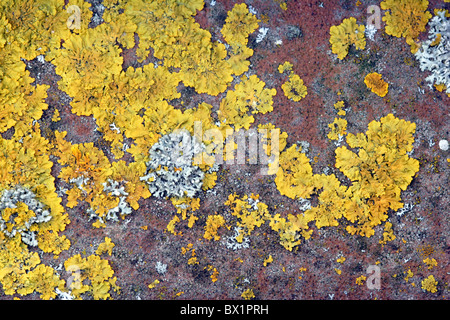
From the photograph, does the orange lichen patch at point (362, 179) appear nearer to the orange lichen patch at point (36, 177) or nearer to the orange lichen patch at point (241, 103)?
the orange lichen patch at point (241, 103)

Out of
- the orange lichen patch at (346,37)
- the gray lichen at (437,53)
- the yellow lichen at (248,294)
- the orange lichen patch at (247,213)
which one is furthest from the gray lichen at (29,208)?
the gray lichen at (437,53)

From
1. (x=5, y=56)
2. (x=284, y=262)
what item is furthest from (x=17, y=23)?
(x=284, y=262)

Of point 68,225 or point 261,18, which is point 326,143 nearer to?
point 261,18

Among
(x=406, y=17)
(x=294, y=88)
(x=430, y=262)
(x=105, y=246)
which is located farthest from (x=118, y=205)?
(x=406, y=17)

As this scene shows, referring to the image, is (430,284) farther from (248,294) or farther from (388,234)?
(248,294)

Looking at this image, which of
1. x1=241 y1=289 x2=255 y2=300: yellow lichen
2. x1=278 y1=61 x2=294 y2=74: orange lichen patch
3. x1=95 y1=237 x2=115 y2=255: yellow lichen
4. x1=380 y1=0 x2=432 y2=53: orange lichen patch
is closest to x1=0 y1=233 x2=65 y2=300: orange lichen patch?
x1=95 y1=237 x2=115 y2=255: yellow lichen
